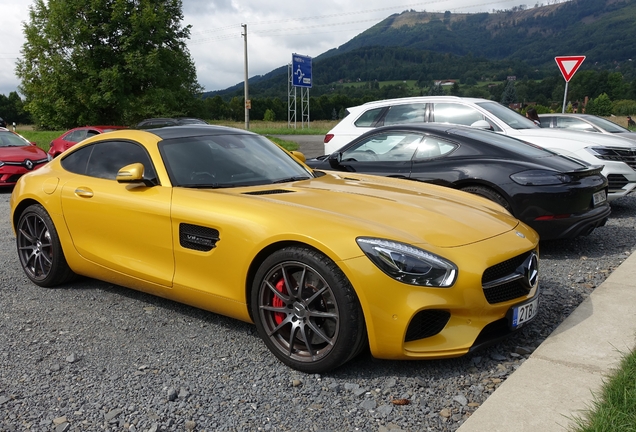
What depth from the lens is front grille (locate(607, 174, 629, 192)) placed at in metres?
7.77

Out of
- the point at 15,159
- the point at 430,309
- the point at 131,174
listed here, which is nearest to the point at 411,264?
the point at 430,309

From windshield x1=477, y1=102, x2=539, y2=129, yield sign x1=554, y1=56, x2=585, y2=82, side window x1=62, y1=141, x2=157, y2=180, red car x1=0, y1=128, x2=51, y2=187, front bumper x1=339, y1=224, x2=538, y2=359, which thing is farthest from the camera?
yield sign x1=554, y1=56, x2=585, y2=82

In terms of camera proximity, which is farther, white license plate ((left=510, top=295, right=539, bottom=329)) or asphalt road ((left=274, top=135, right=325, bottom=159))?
asphalt road ((left=274, top=135, right=325, bottom=159))

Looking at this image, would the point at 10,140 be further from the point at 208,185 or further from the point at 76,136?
the point at 208,185

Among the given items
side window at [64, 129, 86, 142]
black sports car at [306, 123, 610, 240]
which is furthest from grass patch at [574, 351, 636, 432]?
side window at [64, 129, 86, 142]

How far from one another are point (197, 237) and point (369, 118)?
5874mm

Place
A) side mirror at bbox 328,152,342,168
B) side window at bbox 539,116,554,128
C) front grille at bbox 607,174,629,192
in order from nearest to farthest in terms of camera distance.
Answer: side mirror at bbox 328,152,342,168 < front grille at bbox 607,174,629,192 < side window at bbox 539,116,554,128

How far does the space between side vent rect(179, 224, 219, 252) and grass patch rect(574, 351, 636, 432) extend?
7.13 ft

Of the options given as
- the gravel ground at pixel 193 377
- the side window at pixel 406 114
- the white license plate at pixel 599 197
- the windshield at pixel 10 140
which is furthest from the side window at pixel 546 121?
the windshield at pixel 10 140

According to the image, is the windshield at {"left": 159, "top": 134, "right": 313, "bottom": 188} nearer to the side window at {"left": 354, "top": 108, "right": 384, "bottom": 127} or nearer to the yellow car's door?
the yellow car's door

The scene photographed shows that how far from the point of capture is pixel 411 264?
9.48 ft

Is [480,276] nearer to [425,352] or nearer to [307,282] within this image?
[425,352]

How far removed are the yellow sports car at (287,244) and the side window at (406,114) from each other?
13.6ft

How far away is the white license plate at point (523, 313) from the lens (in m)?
3.13
